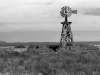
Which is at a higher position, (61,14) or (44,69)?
(61,14)

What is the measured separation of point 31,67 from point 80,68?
240 inches

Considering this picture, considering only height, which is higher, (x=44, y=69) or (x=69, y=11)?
(x=69, y=11)

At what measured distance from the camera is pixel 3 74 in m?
22.1

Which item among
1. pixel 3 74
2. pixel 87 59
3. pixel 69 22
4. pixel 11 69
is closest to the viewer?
pixel 3 74

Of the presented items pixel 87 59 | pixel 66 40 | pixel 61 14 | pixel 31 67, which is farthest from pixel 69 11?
pixel 31 67

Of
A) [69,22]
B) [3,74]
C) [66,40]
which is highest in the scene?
[69,22]

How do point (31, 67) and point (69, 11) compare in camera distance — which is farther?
point (69, 11)

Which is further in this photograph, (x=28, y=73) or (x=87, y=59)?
(x=87, y=59)

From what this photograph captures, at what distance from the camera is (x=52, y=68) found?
2319 cm

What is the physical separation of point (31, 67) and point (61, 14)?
36756 mm

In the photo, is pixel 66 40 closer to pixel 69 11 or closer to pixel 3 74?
pixel 69 11

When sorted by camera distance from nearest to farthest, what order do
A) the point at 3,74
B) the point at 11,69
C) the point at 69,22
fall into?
the point at 3,74 → the point at 11,69 → the point at 69,22

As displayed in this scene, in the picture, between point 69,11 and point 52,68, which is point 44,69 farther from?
point 69,11

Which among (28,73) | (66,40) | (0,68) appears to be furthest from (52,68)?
(66,40)
